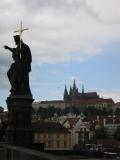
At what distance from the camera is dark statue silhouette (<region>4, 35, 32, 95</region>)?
1515 cm

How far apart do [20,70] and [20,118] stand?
1.34 m

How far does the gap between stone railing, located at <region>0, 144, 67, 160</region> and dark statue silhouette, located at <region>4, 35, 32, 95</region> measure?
2.86 meters

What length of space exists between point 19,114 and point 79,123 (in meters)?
135

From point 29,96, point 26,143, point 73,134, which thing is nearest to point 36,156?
point 26,143

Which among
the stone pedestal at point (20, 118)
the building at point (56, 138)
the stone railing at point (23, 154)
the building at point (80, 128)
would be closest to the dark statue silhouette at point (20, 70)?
the stone pedestal at point (20, 118)

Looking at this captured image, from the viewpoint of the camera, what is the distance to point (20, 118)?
14.9 meters

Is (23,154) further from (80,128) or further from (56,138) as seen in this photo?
(80,128)

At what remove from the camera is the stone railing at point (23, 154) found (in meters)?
7.22

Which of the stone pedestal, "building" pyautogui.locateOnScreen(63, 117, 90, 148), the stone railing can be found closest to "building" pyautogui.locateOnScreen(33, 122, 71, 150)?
"building" pyautogui.locateOnScreen(63, 117, 90, 148)

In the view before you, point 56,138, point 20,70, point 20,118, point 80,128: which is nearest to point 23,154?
point 20,118

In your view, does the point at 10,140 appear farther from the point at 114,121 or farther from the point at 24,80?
the point at 114,121

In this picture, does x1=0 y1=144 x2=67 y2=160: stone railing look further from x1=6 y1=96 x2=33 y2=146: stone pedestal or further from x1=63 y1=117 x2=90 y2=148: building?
x1=63 y1=117 x2=90 y2=148: building

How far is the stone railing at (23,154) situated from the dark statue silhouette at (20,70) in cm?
286

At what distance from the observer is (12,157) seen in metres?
10.2
